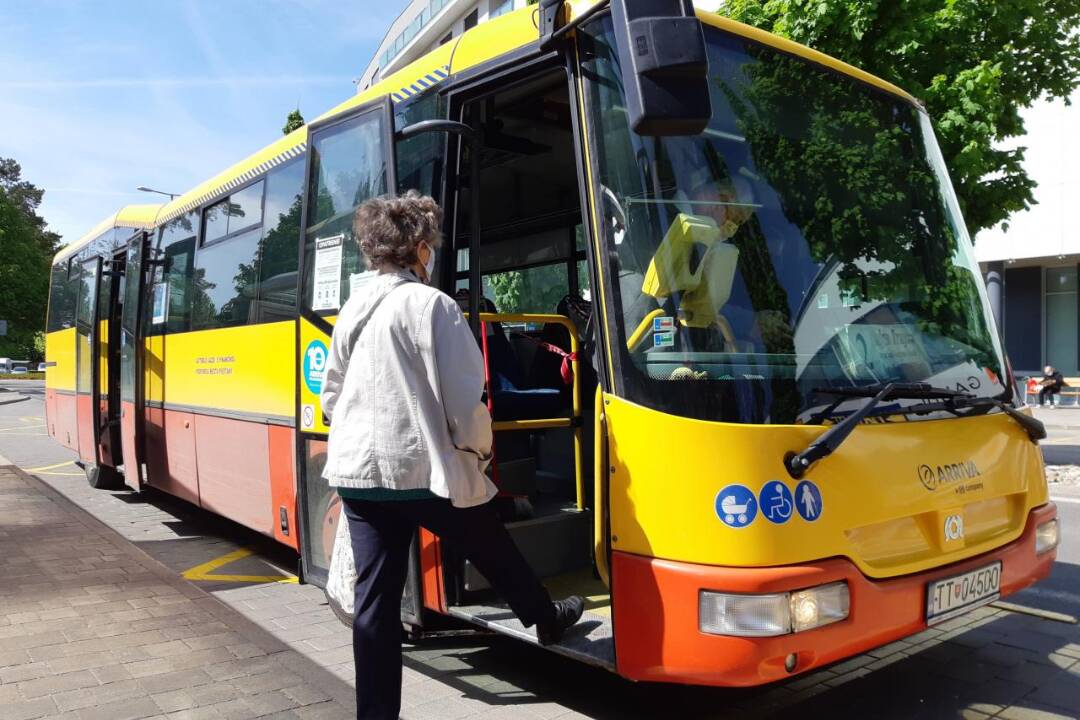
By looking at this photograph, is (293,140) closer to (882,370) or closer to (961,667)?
(882,370)

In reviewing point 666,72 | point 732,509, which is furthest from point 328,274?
point 732,509

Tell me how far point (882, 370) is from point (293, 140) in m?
4.19

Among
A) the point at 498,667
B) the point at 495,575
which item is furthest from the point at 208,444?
the point at 495,575

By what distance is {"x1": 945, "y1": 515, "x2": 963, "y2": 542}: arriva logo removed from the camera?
11.7ft

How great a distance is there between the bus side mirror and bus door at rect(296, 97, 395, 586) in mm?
1881

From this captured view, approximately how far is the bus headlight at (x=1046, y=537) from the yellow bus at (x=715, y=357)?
0.04 feet

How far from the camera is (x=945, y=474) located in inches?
142

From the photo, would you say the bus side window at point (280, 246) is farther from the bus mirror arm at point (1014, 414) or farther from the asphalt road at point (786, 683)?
the bus mirror arm at point (1014, 414)

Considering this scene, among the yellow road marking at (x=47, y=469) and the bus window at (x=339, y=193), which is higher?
the bus window at (x=339, y=193)

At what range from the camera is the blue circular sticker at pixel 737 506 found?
3.11 meters

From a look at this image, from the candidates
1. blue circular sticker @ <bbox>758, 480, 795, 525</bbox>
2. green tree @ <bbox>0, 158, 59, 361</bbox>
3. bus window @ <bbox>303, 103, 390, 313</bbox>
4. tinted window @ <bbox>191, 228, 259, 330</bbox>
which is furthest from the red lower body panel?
green tree @ <bbox>0, 158, 59, 361</bbox>

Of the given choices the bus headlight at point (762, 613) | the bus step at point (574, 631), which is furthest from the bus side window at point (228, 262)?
the bus headlight at point (762, 613)

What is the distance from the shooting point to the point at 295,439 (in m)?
5.27

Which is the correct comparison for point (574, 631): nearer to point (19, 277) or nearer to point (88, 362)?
point (88, 362)
